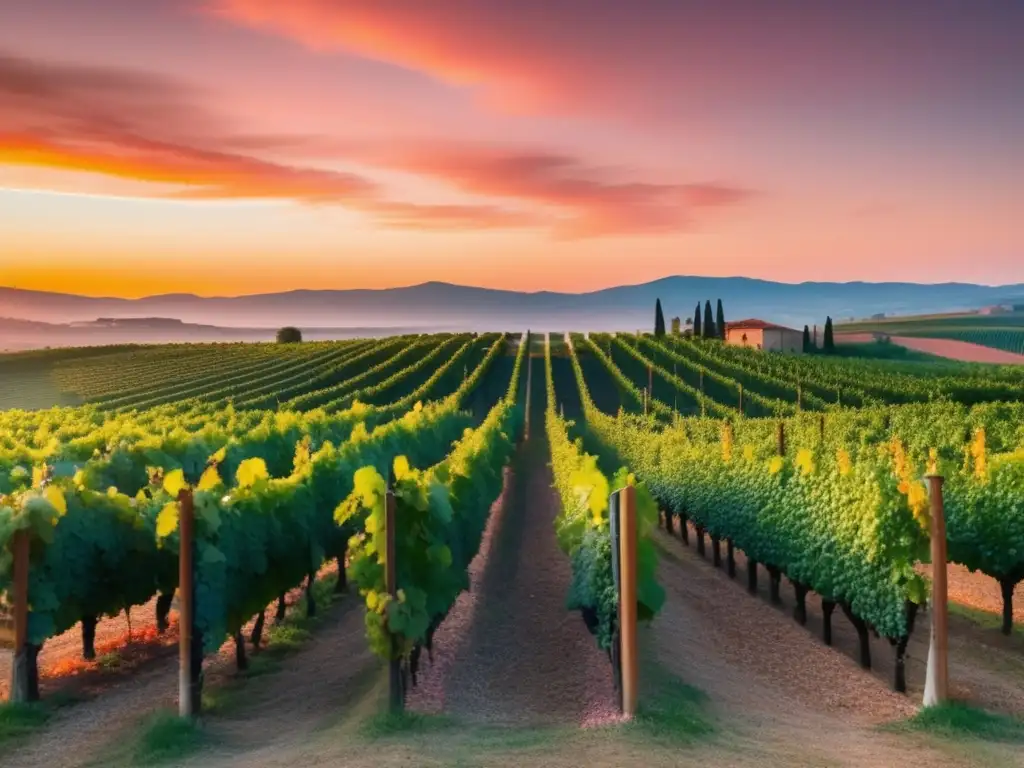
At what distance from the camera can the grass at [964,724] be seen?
7.63 meters

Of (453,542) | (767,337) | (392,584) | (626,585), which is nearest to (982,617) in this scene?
(453,542)

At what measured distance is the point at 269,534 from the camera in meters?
11.1

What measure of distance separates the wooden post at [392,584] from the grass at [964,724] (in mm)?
4376

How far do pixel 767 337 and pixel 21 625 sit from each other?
84231 mm

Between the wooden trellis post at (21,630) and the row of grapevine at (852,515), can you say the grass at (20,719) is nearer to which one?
the wooden trellis post at (21,630)

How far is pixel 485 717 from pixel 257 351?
84.5 meters

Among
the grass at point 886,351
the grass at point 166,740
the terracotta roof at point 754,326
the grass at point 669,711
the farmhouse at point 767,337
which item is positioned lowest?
the grass at point 166,740

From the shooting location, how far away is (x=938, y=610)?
28.1ft

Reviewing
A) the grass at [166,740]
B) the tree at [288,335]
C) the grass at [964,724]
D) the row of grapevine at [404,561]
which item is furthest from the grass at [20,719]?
the tree at [288,335]

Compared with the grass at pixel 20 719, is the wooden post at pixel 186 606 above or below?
above

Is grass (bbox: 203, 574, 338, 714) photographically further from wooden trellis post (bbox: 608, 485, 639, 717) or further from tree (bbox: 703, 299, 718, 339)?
tree (bbox: 703, 299, 718, 339)

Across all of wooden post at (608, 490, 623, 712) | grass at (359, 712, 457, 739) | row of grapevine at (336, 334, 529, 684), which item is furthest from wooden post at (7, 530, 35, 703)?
wooden post at (608, 490, 623, 712)

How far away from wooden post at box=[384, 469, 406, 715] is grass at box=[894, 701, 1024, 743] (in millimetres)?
4376

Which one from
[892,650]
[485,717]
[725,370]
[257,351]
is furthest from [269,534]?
[257,351]
